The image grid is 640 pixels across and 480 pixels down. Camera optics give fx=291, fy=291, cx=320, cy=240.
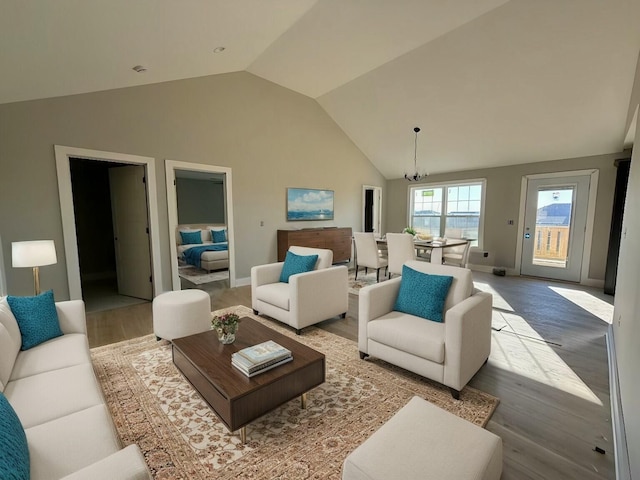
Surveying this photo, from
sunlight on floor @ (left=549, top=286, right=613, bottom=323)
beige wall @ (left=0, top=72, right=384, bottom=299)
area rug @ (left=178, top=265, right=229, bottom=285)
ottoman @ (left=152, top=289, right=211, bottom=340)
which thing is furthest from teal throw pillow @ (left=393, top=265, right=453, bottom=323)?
area rug @ (left=178, top=265, right=229, bottom=285)

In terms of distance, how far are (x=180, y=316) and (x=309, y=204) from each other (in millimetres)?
3966

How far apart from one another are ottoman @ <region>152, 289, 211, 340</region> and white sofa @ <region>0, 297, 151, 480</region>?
643mm

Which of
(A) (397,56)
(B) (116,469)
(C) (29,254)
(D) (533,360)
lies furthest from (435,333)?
(A) (397,56)

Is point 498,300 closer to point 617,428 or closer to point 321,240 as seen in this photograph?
point 617,428

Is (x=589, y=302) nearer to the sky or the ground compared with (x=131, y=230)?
nearer to the ground

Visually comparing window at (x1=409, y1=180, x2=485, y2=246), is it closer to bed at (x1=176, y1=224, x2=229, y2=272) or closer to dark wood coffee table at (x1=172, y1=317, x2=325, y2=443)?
bed at (x1=176, y1=224, x2=229, y2=272)

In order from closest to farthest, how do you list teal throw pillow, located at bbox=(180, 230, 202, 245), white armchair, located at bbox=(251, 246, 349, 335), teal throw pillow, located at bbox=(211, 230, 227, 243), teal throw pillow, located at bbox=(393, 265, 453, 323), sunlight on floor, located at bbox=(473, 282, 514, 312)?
teal throw pillow, located at bbox=(393, 265, 453, 323) < white armchair, located at bbox=(251, 246, 349, 335) < sunlight on floor, located at bbox=(473, 282, 514, 312) < teal throw pillow, located at bbox=(180, 230, 202, 245) < teal throw pillow, located at bbox=(211, 230, 227, 243)

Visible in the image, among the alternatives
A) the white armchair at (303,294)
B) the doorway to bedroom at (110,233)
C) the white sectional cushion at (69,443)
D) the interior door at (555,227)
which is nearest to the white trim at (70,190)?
the doorway to bedroom at (110,233)

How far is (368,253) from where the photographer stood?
5094mm

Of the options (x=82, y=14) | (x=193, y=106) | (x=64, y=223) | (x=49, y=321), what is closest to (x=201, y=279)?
(x=64, y=223)

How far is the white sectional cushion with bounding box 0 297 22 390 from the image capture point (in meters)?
1.53

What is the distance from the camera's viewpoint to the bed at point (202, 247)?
6.10 metres

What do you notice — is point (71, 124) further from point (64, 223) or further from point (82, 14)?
point (82, 14)

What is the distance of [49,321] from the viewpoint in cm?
204
